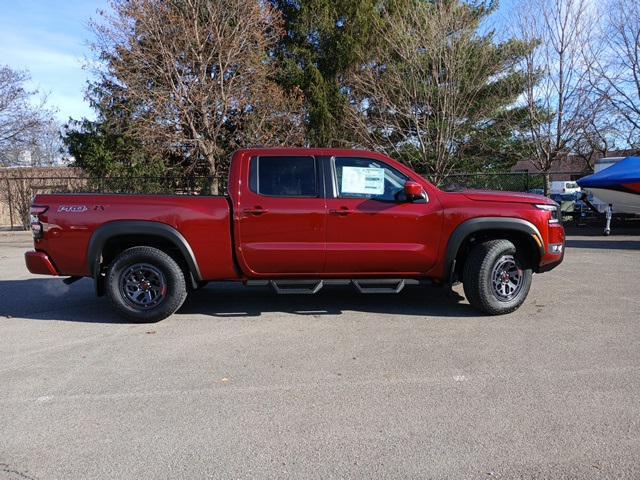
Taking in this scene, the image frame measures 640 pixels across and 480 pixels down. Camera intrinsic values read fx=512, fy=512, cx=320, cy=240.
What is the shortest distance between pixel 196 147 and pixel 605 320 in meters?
15.5

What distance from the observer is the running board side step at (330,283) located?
607 cm

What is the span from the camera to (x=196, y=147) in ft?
61.2

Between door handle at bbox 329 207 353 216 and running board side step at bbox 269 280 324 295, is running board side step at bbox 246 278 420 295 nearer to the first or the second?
running board side step at bbox 269 280 324 295

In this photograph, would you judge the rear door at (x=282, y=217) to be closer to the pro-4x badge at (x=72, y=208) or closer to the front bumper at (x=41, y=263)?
the pro-4x badge at (x=72, y=208)

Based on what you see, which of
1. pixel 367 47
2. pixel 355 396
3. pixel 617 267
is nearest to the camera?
pixel 355 396

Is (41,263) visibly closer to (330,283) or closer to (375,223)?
(330,283)

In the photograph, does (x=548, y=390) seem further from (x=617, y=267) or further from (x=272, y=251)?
(x=617, y=267)

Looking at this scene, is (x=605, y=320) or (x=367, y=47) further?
(x=367, y=47)

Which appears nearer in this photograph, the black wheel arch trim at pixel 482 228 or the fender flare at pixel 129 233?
the fender flare at pixel 129 233

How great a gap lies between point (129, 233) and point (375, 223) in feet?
9.28

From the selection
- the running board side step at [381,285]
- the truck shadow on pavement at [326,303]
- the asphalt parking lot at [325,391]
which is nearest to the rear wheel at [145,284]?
the asphalt parking lot at [325,391]

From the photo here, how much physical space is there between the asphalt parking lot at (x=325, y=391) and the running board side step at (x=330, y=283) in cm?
39

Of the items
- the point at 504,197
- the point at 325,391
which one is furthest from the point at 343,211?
the point at 325,391

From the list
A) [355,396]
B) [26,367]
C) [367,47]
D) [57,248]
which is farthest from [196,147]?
[355,396]
